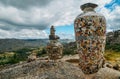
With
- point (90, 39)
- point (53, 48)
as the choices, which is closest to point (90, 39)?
point (90, 39)

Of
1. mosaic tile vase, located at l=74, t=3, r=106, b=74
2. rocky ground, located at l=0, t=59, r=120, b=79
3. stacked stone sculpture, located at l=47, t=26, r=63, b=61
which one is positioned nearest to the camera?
mosaic tile vase, located at l=74, t=3, r=106, b=74

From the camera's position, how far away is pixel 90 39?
1141 centimetres

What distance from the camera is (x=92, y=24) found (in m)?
11.5

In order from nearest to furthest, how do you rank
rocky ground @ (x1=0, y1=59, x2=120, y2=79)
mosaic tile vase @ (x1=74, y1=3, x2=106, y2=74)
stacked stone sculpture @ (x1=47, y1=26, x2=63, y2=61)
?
1. mosaic tile vase @ (x1=74, y1=3, x2=106, y2=74)
2. rocky ground @ (x1=0, y1=59, x2=120, y2=79)
3. stacked stone sculpture @ (x1=47, y1=26, x2=63, y2=61)

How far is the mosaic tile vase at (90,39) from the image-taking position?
11.4 m

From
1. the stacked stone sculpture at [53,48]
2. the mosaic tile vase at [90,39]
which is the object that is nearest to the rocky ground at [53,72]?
the stacked stone sculpture at [53,48]

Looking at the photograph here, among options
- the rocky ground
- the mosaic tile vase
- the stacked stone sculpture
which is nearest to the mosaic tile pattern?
the mosaic tile vase

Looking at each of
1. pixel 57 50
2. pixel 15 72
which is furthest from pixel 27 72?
pixel 57 50

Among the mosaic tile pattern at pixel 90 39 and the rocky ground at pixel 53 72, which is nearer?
the mosaic tile pattern at pixel 90 39

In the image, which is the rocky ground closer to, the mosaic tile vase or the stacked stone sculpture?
the stacked stone sculpture

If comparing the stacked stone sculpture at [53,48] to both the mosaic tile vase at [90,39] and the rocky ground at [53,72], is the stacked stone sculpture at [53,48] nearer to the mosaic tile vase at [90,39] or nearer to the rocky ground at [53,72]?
the rocky ground at [53,72]

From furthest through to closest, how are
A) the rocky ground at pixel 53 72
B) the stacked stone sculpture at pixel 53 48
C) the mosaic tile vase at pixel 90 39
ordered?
the stacked stone sculpture at pixel 53 48, the rocky ground at pixel 53 72, the mosaic tile vase at pixel 90 39

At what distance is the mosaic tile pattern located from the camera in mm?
11445

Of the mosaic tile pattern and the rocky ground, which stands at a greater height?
the mosaic tile pattern
